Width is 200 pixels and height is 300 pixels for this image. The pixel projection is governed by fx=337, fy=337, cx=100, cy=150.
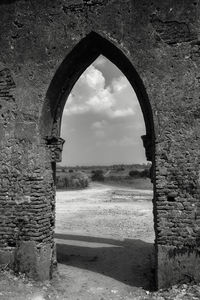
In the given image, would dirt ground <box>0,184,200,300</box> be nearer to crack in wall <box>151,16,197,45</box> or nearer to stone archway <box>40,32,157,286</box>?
stone archway <box>40,32,157,286</box>

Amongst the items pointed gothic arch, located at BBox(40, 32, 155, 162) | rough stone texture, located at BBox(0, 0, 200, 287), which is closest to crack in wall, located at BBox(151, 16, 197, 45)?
rough stone texture, located at BBox(0, 0, 200, 287)

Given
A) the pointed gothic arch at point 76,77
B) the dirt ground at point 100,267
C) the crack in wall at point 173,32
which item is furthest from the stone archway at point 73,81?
the dirt ground at point 100,267

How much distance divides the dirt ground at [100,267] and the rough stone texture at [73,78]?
428mm

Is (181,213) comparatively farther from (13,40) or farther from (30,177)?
(13,40)

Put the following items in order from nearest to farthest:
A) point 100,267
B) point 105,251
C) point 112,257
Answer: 1. point 100,267
2. point 112,257
3. point 105,251

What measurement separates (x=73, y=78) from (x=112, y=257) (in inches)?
171

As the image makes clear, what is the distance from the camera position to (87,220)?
14.1 m

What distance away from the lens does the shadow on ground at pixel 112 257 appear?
22.2 feet

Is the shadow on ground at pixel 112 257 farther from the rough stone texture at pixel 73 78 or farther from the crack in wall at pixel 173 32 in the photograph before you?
the crack in wall at pixel 173 32

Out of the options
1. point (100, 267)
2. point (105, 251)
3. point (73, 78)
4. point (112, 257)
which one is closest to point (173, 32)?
point (73, 78)

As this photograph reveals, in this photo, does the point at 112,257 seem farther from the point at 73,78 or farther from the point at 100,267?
the point at 73,78

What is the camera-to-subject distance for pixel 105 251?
873cm

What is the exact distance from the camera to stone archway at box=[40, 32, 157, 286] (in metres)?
6.34

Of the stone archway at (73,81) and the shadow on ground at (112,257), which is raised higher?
the stone archway at (73,81)
